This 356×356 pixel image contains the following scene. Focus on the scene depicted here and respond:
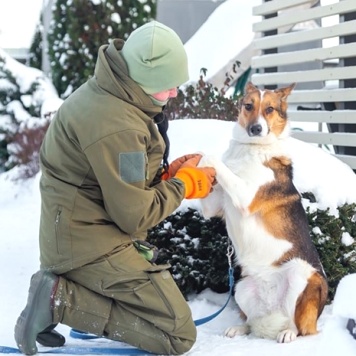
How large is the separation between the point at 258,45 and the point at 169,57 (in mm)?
4610

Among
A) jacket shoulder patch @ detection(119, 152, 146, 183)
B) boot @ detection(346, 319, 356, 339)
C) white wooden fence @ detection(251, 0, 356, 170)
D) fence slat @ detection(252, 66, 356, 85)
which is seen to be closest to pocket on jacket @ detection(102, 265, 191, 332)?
jacket shoulder patch @ detection(119, 152, 146, 183)

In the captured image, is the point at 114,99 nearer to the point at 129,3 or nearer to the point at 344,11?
the point at 344,11

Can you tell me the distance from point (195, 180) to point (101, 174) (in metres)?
0.65

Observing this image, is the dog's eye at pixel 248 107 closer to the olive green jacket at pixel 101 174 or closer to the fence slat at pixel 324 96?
the olive green jacket at pixel 101 174

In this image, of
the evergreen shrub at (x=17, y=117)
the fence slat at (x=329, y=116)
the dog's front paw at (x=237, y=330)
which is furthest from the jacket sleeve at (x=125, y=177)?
the evergreen shrub at (x=17, y=117)

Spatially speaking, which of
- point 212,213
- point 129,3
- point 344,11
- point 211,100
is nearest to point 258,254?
point 212,213

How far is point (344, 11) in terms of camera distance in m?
6.66

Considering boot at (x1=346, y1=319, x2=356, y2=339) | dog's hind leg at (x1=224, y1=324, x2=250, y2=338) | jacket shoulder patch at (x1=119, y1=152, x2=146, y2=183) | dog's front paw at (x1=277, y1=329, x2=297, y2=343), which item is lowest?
dog's hind leg at (x1=224, y1=324, x2=250, y2=338)

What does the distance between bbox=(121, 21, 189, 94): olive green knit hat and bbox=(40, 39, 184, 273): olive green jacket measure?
0.06 metres

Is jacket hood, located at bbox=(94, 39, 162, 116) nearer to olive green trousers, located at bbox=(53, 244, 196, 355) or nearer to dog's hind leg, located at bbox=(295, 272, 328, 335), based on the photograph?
olive green trousers, located at bbox=(53, 244, 196, 355)

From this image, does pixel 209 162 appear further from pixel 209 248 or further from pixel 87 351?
pixel 87 351

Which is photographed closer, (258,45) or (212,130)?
(212,130)

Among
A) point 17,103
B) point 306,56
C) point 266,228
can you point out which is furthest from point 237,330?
point 17,103

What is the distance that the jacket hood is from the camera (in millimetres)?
3822
